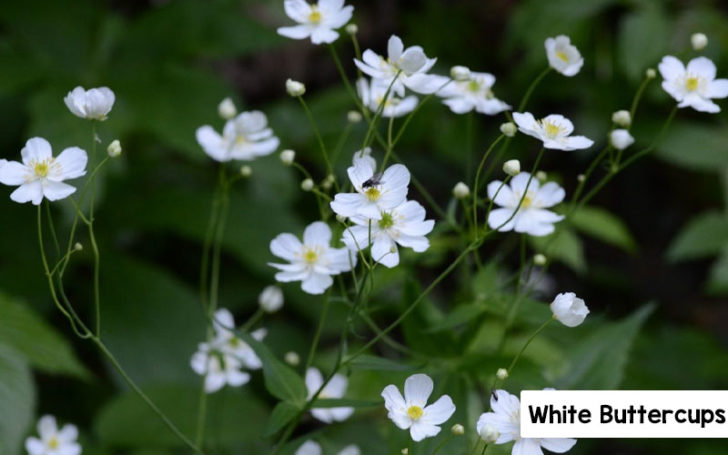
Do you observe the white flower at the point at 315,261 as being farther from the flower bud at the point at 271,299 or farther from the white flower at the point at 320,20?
the white flower at the point at 320,20

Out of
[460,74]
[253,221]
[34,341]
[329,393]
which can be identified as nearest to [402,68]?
[460,74]

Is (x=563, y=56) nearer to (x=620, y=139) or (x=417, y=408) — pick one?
(x=620, y=139)

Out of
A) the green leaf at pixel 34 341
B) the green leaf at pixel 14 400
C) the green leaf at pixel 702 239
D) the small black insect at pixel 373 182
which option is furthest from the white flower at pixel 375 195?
the green leaf at pixel 702 239

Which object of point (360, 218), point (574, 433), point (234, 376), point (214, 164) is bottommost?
point (574, 433)

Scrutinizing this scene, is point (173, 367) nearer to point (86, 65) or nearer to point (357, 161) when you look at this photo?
point (86, 65)

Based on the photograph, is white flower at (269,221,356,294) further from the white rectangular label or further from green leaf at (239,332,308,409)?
the white rectangular label

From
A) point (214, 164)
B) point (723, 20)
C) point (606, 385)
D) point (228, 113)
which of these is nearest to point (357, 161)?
point (228, 113)
